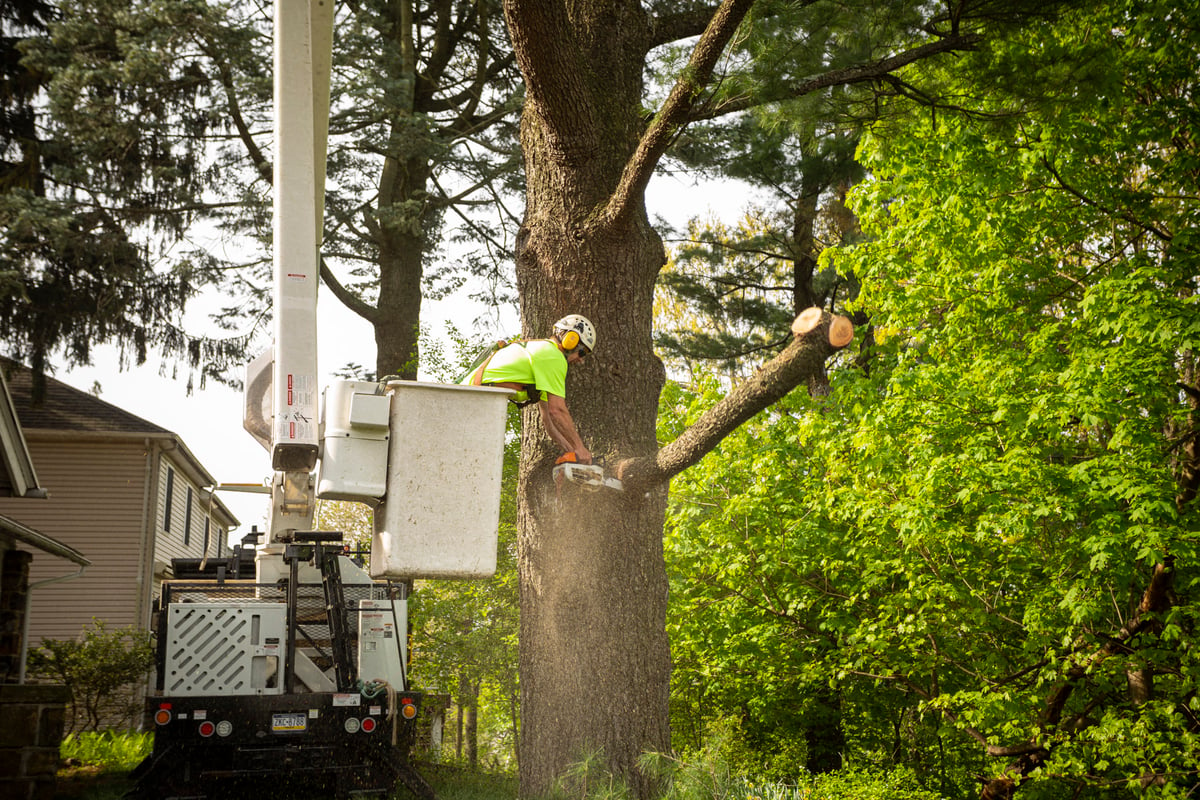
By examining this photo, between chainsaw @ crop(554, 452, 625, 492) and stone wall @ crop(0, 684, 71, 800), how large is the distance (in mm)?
5022

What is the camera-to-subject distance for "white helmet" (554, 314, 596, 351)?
6.32m

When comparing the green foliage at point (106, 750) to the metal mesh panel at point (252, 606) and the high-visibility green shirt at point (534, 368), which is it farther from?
the high-visibility green shirt at point (534, 368)

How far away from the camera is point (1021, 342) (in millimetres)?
11398

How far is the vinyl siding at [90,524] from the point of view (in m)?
19.6

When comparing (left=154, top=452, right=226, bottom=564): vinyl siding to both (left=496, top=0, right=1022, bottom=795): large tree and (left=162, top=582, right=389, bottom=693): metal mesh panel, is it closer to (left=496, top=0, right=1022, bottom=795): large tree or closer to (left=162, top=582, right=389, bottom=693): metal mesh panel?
(left=162, top=582, right=389, bottom=693): metal mesh panel

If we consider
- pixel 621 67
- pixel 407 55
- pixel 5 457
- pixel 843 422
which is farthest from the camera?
pixel 407 55

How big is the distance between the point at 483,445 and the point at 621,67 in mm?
3268

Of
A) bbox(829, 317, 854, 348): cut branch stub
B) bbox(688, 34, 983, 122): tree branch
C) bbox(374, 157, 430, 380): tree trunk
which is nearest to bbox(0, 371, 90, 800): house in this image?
bbox(374, 157, 430, 380): tree trunk

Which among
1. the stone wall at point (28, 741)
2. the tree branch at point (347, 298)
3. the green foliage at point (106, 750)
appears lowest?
the green foliage at point (106, 750)

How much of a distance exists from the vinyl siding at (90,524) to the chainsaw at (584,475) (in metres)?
16.0

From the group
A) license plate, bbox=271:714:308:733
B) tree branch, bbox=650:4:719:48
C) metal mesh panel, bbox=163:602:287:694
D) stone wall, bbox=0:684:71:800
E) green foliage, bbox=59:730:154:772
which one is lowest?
green foliage, bbox=59:730:154:772

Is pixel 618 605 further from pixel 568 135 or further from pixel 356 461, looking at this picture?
pixel 568 135

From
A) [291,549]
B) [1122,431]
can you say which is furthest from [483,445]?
[1122,431]

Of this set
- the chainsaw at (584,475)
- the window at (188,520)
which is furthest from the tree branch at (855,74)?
the window at (188,520)
